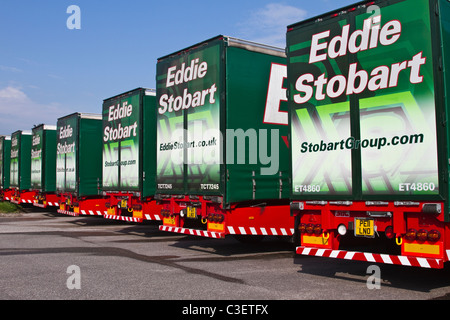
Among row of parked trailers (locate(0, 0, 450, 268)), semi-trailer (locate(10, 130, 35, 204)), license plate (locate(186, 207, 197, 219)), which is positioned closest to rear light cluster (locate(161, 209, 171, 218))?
row of parked trailers (locate(0, 0, 450, 268))

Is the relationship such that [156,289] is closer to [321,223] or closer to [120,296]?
[120,296]

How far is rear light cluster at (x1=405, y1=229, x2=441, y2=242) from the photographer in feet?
19.7

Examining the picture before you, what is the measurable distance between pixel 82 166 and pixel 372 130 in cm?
1199

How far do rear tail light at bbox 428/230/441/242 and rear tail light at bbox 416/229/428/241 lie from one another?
1.9 inches

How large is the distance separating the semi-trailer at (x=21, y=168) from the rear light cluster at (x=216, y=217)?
1488 centimetres

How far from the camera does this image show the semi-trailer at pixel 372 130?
19.8 feet

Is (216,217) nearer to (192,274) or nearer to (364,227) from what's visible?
(192,274)

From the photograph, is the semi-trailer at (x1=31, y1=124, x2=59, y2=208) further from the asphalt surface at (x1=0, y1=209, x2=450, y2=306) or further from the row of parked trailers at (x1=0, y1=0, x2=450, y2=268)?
the row of parked trailers at (x1=0, y1=0, x2=450, y2=268)

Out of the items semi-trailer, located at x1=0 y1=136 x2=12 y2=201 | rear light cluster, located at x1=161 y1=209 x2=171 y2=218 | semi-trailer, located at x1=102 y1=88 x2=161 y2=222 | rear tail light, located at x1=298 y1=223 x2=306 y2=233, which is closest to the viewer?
rear tail light, located at x1=298 y1=223 x2=306 y2=233

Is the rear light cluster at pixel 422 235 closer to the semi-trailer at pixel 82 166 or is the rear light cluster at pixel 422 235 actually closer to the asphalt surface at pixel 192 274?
the asphalt surface at pixel 192 274

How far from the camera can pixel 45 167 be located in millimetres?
19922

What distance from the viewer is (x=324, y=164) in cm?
727

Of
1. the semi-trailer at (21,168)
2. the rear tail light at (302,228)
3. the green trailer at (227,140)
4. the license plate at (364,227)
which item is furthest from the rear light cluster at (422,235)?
the semi-trailer at (21,168)
